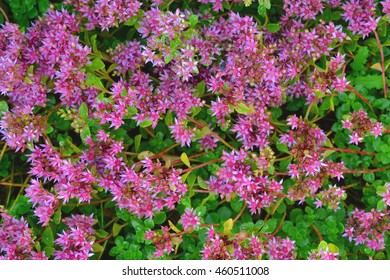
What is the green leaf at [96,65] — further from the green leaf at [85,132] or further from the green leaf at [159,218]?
the green leaf at [159,218]

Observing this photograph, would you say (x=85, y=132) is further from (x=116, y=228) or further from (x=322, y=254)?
(x=322, y=254)

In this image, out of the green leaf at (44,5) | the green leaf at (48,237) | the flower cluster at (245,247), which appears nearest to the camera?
the flower cluster at (245,247)

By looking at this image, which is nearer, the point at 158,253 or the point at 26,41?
the point at 158,253

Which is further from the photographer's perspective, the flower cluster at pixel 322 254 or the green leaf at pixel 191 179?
the green leaf at pixel 191 179

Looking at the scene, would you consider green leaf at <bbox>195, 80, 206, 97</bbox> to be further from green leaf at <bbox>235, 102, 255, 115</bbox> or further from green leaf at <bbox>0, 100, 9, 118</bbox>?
green leaf at <bbox>0, 100, 9, 118</bbox>

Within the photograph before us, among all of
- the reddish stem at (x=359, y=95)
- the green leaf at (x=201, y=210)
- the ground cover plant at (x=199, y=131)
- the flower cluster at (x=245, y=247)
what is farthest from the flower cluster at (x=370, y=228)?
the green leaf at (x=201, y=210)

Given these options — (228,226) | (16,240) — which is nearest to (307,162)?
(228,226)

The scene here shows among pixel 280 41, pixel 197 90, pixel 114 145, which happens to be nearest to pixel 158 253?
pixel 114 145

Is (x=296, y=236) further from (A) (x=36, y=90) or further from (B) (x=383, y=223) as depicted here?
(A) (x=36, y=90)
